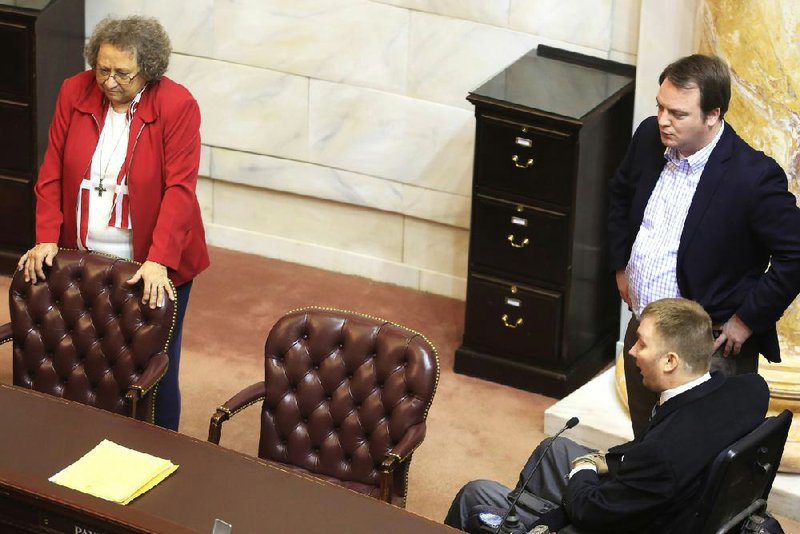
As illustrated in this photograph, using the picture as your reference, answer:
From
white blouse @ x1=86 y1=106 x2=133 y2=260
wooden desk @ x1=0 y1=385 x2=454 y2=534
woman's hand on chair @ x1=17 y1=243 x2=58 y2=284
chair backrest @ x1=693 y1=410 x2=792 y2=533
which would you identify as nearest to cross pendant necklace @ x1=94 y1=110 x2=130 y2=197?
white blouse @ x1=86 y1=106 x2=133 y2=260

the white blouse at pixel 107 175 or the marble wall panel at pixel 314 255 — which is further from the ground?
the white blouse at pixel 107 175

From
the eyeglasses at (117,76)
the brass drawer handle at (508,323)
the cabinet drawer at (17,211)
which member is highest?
the eyeglasses at (117,76)

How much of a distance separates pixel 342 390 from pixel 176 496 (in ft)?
2.92

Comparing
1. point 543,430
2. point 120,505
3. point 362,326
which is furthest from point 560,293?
point 120,505

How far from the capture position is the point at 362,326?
4.61 metres

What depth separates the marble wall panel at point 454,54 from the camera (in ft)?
21.9

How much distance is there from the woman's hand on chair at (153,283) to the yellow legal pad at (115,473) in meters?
0.81

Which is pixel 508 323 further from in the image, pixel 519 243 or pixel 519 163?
pixel 519 163

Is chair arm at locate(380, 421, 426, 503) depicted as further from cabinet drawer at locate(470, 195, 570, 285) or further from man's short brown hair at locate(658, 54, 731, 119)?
cabinet drawer at locate(470, 195, 570, 285)

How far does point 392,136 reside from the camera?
23.4ft

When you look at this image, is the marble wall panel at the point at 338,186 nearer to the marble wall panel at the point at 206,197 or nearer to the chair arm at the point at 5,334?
the marble wall panel at the point at 206,197

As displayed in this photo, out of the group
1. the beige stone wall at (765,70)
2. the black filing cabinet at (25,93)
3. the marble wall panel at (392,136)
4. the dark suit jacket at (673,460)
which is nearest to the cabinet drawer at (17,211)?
the black filing cabinet at (25,93)

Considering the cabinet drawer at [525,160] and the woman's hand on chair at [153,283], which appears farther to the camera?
the cabinet drawer at [525,160]

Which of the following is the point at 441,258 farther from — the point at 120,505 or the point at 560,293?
the point at 120,505
